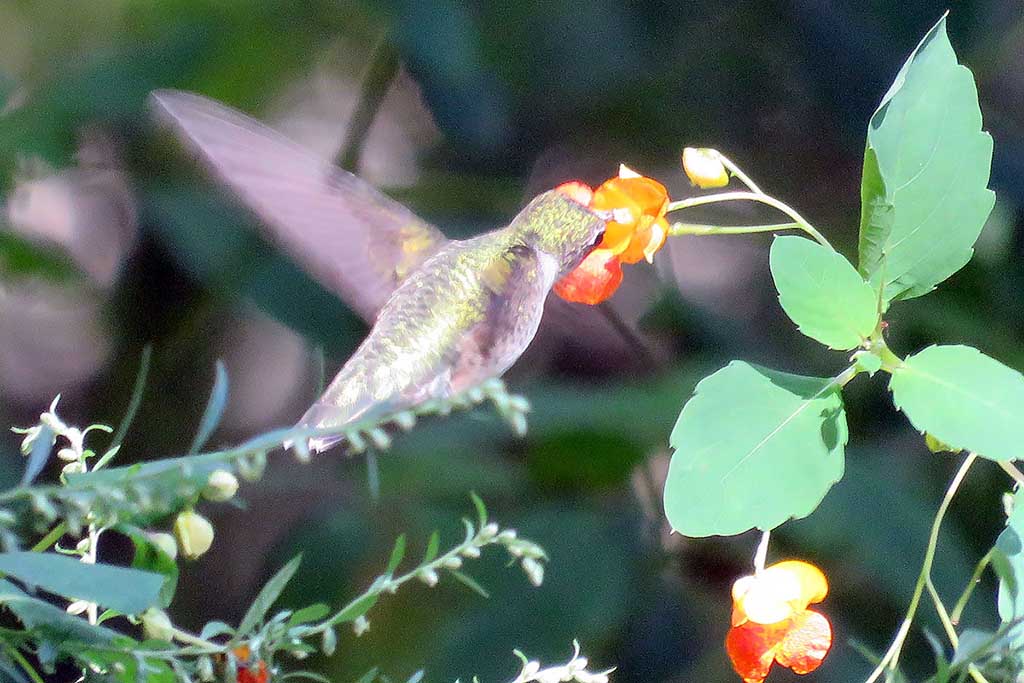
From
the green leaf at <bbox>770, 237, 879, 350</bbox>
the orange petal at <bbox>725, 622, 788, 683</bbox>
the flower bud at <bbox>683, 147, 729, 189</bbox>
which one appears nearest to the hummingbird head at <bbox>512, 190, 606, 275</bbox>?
the flower bud at <bbox>683, 147, 729, 189</bbox>

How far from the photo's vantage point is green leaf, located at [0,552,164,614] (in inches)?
19.5

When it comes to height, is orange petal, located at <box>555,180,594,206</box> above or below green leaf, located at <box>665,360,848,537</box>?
above

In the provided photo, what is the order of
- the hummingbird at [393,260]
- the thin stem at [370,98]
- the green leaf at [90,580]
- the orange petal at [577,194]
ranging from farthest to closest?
the thin stem at [370,98]
the orange petal at [577,194]
the hummingbird at [393,260]
the green leaf at [90,580]

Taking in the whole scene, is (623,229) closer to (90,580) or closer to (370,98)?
(90,580)

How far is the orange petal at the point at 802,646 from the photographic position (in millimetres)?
891

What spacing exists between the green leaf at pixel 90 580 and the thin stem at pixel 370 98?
5.35 feet

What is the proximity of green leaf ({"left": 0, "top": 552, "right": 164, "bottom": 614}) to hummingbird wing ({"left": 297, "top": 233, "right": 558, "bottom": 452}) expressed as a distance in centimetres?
42

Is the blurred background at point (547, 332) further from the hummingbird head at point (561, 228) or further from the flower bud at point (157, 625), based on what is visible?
the flower bud at point (157, 625)

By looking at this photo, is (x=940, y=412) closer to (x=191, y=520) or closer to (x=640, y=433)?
(x=191, y=520)

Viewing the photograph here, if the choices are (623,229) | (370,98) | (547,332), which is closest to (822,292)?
(623,229)

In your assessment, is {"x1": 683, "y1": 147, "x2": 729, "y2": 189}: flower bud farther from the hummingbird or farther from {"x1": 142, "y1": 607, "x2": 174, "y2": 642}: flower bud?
{"x1": 142, "y1": 607, "x2": 174, "y2": 642}: flower bud

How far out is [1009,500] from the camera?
2.68 ft

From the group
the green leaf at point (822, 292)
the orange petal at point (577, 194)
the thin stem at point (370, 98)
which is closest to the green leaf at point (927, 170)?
the green leaf at point (822, 292)

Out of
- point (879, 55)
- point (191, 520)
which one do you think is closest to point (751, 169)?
point (879, 55)
